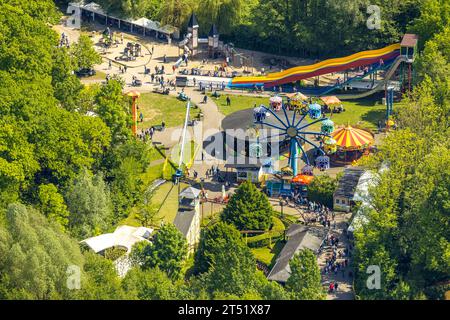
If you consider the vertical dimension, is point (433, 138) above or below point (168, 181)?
above

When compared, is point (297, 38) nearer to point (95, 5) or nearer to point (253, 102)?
point (253, 102)

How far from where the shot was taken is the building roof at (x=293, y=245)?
3740 inches

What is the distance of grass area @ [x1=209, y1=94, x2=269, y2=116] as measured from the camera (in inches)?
5182

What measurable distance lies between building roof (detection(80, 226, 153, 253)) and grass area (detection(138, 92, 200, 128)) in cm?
2779

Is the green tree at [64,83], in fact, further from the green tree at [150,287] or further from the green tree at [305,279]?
the green tree at [305,279]

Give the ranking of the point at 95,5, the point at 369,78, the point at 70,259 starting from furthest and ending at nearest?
1. the point at 95,5
2. the point at 369,78
3. the point at 70,259

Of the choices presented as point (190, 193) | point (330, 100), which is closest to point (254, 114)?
point (330, 100)

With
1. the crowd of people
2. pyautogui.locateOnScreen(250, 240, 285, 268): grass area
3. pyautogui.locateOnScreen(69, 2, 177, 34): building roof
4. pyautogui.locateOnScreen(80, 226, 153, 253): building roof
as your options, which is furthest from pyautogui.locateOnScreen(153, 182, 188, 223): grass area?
pyautogui.locateOnScreen(69, 2, 177, 34): building roof

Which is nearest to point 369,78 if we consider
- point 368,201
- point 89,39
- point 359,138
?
point 359,138

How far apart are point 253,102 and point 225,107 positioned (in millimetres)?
3186

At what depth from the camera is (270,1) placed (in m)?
145

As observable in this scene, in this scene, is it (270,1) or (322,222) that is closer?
(322,222)

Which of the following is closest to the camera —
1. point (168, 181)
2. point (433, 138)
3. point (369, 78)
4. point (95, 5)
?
point (433, 138)

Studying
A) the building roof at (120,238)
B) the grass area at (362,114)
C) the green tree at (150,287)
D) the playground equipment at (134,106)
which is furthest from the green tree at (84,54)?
the green tree at (150,287)
